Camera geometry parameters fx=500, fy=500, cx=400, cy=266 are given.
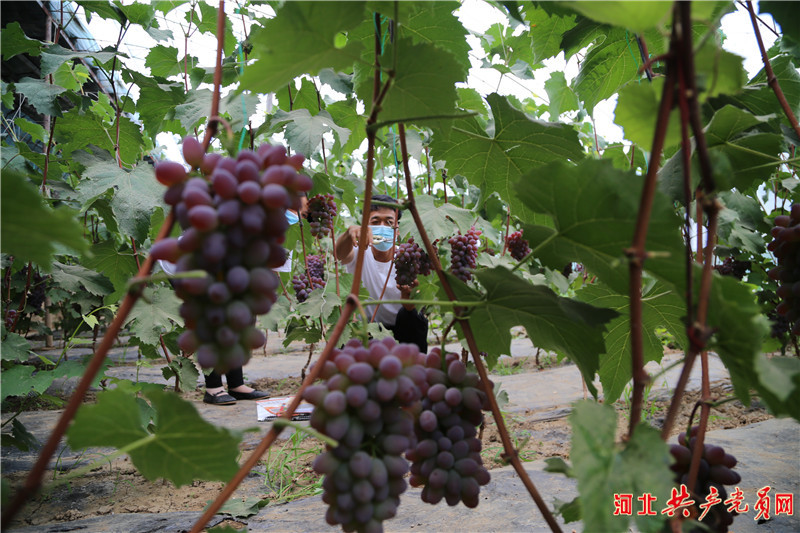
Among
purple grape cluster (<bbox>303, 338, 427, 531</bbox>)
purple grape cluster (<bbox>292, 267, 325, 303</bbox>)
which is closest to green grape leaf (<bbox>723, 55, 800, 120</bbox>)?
purple grape cluster (<bbox>303, 338, 427, 531</bbox>)

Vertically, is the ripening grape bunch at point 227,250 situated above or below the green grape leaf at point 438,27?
below

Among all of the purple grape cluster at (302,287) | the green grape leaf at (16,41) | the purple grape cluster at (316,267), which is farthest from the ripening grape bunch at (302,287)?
the green grape leaf at (16,41)

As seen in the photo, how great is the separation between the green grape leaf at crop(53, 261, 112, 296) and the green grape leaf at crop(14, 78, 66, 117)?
59 cm

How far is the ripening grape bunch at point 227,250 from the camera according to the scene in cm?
44

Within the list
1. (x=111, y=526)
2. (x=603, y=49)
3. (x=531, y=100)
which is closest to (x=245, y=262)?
(x=603, y=49)

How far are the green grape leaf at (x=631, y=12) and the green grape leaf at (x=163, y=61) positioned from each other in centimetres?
223

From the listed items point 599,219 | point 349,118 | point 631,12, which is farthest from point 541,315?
point 349,118

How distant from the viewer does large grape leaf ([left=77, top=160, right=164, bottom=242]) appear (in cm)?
145

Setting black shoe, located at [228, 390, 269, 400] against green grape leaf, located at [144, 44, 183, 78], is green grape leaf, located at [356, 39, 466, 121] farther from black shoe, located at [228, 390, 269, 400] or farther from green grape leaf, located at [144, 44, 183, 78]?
black shoe, located at [228, 390, 269, 400]

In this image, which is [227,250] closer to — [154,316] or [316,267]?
[154,316]

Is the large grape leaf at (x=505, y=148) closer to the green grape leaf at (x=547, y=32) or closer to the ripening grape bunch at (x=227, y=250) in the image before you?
the green grape leaf at (x=547, y=32)

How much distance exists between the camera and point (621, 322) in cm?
99

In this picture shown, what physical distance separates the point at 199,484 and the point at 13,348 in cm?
103

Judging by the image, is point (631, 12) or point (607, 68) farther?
point (607, 68)
